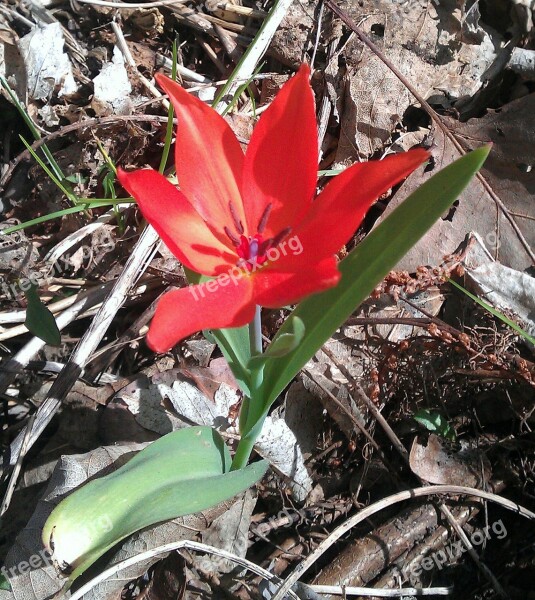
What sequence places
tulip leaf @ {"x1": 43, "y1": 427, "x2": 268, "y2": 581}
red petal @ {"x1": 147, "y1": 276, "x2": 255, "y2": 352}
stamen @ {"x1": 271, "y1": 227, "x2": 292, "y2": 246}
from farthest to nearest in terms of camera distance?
stamen @ {"x1": 271, "y1": 227, "x2": 292, "y2": 246}
tulip leaf @ {"x1": 43, "y1": 427, "x2": 268, "y2": 581}
red petal @ {"x1": 147, "y1": 276, "x2": 255, "y2": 352}

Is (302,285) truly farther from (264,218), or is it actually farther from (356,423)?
(356,423)

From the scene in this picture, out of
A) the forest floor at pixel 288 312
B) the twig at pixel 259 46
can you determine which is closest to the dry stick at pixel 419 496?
the forest floor at pixel 288 312

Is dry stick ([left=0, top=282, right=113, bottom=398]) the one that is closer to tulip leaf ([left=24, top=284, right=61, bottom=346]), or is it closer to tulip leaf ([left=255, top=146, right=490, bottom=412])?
tulip leaf ([left=24, top=284, right=61, bottom=346])

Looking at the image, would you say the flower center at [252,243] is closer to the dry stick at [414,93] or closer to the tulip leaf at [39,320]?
the tulip leaf at [39,320]

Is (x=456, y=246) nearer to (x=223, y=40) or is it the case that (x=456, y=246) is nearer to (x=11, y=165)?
(x=223, y=40)

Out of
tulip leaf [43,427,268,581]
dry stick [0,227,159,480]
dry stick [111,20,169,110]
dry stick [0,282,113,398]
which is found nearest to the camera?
tulip leaf [43,427,268,581]

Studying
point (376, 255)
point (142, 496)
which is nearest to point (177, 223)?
point (376, 255)

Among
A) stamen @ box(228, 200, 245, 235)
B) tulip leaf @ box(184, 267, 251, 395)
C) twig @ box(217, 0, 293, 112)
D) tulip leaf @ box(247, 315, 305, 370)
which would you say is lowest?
tulip leaf @ box(184, 267, 251, 395)

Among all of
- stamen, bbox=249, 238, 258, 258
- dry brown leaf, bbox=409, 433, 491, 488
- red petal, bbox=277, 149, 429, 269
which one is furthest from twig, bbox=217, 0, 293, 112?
dry brown leaf, bbox=409, 433, 491, 488
